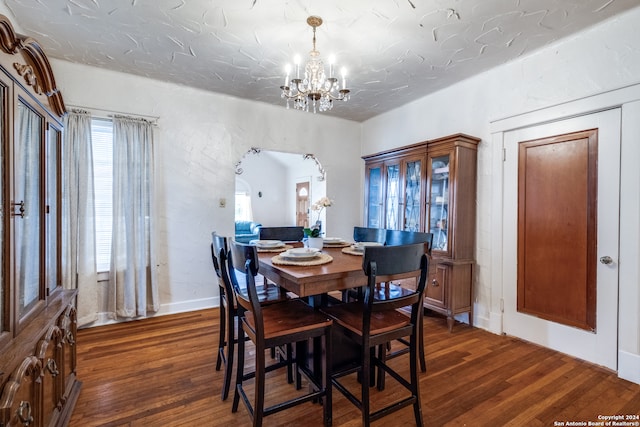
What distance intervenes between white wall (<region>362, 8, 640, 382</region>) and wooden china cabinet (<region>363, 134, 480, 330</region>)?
13 cm

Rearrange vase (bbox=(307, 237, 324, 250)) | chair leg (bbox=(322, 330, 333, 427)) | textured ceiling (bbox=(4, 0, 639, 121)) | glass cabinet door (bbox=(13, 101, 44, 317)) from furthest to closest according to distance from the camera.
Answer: vase (bbox=(307, 237, 324, 250)) → textured ceiling (bbox=(4, 0, 639, 121)) → chair leg (bbox=(322, 330, 333, 427)) → glass cabinet door (bbox=(13, 101, 44, 317))

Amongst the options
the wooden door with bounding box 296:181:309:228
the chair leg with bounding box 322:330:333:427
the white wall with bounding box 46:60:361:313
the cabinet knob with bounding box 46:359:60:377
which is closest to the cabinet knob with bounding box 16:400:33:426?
the cabinet knob with bounding box 46:359:60:377

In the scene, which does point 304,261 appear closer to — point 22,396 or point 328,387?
point 328,387

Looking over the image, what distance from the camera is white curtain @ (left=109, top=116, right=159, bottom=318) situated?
124 inches

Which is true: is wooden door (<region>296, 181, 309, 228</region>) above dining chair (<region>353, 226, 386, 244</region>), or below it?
above

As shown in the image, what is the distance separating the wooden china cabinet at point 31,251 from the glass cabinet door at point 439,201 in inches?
122

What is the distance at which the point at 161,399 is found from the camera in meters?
1.93

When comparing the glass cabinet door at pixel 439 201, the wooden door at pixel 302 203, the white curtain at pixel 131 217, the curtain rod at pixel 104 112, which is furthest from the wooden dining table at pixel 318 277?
the wooden door at pixel 302 203

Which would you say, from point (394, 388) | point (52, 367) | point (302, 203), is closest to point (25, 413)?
point (52, 367)

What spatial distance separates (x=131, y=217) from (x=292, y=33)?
7.87ft

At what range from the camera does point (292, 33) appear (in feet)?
8.02

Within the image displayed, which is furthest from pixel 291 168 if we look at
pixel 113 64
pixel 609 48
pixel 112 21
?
pixel 609 48

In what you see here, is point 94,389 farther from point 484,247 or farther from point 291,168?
point 291,168

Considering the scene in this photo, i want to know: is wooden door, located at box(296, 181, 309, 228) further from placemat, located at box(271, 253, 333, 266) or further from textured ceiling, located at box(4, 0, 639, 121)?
placemat, located at box(271, 253, 333, 266)
